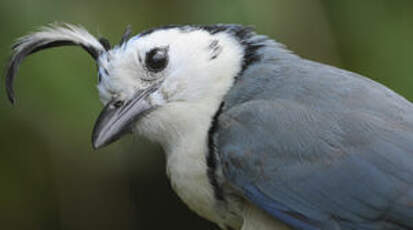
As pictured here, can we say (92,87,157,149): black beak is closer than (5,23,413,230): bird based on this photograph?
No

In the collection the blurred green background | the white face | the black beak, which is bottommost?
the blurred green background

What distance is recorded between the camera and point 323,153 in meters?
2.55

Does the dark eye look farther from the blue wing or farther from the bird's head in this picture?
the blue wing

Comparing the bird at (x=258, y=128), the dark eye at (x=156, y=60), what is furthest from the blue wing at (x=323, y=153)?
the dark eye at (x=156, y=60)

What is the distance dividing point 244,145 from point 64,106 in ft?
3.46

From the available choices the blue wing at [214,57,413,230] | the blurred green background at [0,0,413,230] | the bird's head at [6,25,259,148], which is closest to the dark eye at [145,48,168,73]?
the bird's head at [6,25,259,148]

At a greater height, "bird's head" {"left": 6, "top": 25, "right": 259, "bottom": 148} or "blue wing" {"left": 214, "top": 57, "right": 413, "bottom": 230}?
"bird's head" {"left": 6, "top": 25, "right": 259, "bottom": 148}

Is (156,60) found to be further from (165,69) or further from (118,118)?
(118,118)

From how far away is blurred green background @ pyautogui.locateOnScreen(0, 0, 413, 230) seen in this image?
3.40 metres

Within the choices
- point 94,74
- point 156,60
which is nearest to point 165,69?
point 156,60

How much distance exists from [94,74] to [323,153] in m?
1.15

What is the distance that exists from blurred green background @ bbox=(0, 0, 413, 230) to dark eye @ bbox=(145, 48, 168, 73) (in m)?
0.67

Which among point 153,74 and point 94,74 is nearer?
point 153,74

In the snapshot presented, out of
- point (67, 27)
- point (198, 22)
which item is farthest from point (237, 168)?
point (198, 22)
